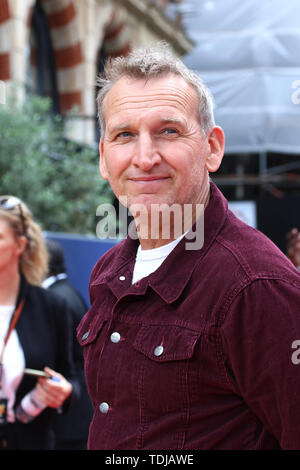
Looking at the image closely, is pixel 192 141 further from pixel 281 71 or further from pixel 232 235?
pixel 281 71

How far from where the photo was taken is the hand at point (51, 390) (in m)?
3.38

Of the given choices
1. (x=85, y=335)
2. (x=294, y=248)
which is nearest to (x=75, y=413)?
(x=294, y=248)

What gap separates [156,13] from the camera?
1450 centimetres

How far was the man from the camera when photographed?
1501 mm

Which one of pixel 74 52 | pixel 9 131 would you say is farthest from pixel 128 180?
pixel 74 52

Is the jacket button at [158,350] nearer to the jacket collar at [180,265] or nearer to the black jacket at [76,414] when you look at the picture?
the jacket collar at [180,265]

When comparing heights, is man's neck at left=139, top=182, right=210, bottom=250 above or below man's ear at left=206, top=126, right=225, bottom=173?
below

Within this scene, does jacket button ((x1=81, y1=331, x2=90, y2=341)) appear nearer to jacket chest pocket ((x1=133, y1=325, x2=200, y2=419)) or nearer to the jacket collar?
the jacket collar

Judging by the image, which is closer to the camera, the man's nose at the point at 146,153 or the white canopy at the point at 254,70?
the man's nose at the point at 146,153

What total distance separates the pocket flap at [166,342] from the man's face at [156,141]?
31cm

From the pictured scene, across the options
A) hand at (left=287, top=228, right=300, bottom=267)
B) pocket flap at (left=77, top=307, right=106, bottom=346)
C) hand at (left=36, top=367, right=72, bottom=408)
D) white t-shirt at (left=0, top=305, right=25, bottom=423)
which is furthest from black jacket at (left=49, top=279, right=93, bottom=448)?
pocket flap at (left=77, top=307, right=106, bottom=346)

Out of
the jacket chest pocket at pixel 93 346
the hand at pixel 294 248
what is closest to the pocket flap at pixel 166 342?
the jacket chest pocket at pixel 93 346

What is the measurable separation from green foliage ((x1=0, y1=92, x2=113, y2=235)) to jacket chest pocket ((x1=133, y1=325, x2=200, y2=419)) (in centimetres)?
593
